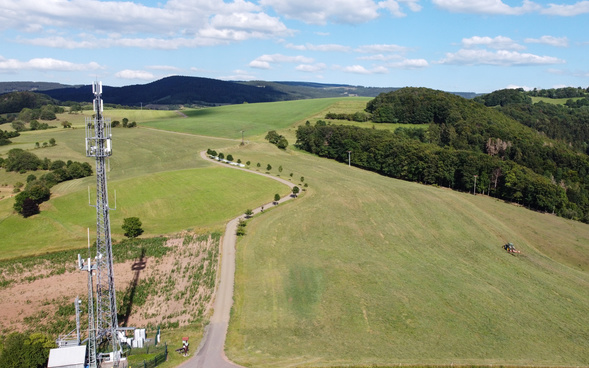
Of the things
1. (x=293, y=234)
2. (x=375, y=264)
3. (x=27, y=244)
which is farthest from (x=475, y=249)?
(x=27, y=244)

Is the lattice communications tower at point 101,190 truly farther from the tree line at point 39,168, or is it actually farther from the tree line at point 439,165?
the tree line at point 439,165

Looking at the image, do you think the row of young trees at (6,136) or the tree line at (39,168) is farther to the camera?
the row of young trees at (6,136)

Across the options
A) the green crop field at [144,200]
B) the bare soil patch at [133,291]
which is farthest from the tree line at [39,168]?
the bare soil patch at [133,291]

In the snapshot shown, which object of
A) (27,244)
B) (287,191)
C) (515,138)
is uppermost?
(515,138)

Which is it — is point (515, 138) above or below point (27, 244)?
above

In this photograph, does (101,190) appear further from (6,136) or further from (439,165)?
(6,136)

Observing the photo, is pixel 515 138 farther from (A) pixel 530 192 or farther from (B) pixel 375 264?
(B) pixel 375 264
